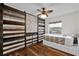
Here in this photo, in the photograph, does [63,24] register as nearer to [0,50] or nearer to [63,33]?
[63,33]

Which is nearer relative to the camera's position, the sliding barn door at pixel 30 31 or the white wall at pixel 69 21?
the white wall at pixel 69 21

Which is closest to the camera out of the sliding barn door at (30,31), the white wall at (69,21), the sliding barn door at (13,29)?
the white wall at (69,21)

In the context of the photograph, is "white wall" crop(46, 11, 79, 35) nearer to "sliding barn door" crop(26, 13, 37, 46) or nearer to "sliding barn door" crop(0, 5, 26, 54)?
"sliding barn door" crop(26, 13, 37, 46)

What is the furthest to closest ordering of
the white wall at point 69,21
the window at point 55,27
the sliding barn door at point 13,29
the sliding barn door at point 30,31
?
the sliding barn door at point 30,31, the sliding barn door at point 13,29, the window at point 55,27, the white wall at point 69,21

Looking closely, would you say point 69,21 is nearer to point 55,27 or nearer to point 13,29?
point 55,27

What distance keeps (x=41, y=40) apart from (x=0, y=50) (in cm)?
138

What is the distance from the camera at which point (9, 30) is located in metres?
2.13

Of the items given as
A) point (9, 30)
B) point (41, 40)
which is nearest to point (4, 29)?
point (9, 30)

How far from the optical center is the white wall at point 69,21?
1602mm

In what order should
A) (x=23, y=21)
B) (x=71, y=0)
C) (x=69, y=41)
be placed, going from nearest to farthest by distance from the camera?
1. (x=71, y=0)
2. (x=69, y=41)
3. (x=23, y=21)

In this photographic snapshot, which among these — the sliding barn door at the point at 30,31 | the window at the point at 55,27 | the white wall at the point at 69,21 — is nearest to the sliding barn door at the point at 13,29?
the sliding barn door at the point at 30,31

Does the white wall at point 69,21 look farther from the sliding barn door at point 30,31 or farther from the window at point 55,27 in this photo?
the sliding barn door at point 30,31

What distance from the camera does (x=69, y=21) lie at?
1697 mm

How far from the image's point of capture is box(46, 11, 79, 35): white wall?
160 centimetres
